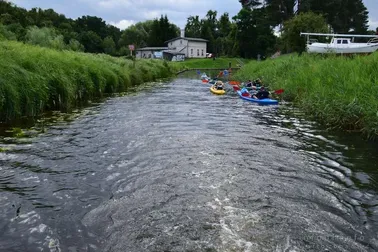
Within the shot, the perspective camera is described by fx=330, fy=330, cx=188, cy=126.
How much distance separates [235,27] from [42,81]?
63.2m

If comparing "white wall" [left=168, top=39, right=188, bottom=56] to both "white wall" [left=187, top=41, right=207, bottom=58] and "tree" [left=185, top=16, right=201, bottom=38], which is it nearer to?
"white wall" [left=187, top=41, right=207, bottom=58]

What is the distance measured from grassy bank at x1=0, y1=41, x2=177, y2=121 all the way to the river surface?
4.12 feet

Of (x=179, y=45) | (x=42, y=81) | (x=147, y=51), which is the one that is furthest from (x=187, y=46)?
(x=42, y=81)

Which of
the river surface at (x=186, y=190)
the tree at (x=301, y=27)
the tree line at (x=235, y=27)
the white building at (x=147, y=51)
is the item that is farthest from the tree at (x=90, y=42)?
the river surface at (x=186, y=190)

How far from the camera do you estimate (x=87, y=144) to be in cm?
732

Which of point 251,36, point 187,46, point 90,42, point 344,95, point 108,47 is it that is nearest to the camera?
point 344,95

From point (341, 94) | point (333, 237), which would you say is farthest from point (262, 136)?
point (333, 237)

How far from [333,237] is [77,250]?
2.78 metres

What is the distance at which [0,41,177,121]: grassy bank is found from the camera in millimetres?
8570

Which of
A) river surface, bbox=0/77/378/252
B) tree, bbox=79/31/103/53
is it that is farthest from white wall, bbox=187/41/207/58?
river surface, bbox=0/77/378/252

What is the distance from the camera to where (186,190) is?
4.94m

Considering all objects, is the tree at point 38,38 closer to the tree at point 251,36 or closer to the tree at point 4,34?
the tree at point 4,34

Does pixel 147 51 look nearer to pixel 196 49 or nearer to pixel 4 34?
pixel 196 49

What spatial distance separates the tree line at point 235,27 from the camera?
32.2 metres
